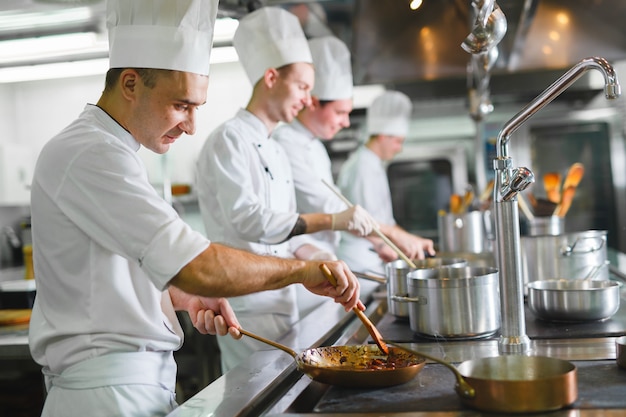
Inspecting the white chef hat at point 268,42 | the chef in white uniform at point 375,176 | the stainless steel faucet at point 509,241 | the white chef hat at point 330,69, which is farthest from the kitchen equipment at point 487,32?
the white chef hat at point 330,69

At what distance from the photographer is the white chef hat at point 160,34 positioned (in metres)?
1.42

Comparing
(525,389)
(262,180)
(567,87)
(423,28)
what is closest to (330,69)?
(423,28)

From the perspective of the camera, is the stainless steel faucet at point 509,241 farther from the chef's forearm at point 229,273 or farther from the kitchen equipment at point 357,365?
the chef's forearm at point 229,273

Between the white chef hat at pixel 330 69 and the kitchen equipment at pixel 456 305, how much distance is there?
184 centimetres

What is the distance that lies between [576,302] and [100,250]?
39.8 inches

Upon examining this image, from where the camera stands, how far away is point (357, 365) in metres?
1.34

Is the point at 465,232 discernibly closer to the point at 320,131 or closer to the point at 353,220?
the point at 320,131

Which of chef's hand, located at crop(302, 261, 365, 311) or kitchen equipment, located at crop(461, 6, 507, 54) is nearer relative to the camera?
chef's hand, located at crop(302, 261, 365, 311)

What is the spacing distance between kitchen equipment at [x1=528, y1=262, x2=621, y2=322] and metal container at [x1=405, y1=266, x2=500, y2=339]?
14 centimetres

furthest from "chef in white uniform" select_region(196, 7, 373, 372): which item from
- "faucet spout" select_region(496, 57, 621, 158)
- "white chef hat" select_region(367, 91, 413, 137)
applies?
"white chef hat" select_region(367, 91, 413, 137)

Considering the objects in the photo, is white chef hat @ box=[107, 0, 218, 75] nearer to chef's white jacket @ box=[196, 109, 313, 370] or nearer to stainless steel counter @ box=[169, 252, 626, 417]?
stainless steel counter @ box=[169, 252, 626, 417]

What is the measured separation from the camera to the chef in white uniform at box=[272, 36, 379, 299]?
2982mm

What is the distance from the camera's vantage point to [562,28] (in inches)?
141

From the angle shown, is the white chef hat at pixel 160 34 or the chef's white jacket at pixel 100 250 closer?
the chef's white jacket at pixel 100 250
